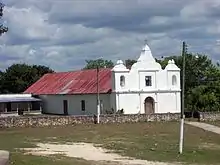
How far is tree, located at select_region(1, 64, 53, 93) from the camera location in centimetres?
10238

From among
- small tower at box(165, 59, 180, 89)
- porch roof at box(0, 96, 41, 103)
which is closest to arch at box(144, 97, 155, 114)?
small tower at box(165, 59, 180, 89)

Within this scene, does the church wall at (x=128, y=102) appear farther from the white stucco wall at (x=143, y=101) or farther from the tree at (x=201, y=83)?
the tree at (x=201, y=83)

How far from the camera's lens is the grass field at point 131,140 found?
27.8 meters

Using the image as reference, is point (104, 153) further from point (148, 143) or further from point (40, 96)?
point (40, 96)

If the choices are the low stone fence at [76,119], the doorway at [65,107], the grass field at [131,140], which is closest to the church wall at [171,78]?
the low stone fence at [76,119]

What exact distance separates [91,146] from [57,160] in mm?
9033

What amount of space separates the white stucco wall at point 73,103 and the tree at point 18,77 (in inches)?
1009

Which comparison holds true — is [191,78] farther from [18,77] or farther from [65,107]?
[18,77]

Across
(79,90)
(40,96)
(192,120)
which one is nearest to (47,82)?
(40,96)

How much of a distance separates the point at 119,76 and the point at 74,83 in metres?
10.4

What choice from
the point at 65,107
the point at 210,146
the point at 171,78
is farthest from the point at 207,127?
the point at 65,107

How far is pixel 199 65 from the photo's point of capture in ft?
284

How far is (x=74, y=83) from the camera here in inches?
2800

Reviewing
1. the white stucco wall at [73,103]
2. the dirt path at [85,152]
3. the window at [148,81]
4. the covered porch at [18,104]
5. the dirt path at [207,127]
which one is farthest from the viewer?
the covered porch at [18,104]
